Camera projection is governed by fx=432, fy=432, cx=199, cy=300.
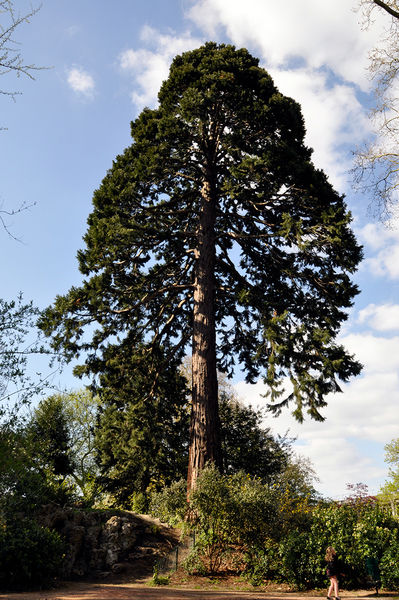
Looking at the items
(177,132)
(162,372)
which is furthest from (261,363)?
(177,132)

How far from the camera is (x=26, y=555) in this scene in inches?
356

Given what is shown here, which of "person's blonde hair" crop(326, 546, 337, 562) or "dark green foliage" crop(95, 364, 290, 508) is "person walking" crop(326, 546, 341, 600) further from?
"dark green foliage" crop(95, 364, 290, 508)

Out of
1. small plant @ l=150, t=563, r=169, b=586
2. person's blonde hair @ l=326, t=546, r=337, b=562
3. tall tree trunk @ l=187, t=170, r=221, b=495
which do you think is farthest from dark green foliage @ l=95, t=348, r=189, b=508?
person's blonde hair @ l=326, t=546, r=337, b=562

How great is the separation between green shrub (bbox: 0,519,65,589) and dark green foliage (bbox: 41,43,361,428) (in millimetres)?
6065

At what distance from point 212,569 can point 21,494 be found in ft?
17.2

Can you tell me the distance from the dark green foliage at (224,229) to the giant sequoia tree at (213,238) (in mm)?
45

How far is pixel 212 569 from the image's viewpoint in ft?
36.5

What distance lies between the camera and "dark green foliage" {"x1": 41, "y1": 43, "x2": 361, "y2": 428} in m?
13.6

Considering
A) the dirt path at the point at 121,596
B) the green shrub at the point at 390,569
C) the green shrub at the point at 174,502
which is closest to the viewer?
the dirt path at the point at 121,596

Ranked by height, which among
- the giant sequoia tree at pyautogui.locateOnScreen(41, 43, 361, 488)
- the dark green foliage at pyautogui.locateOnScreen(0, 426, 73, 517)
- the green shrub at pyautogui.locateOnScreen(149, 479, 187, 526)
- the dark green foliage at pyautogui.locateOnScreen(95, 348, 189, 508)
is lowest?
the green shrub at pyautogui.locateOnScreen(149, 479, 187, 526)

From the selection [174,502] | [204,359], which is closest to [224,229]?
[204,359]

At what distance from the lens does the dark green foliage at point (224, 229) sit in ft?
44.6

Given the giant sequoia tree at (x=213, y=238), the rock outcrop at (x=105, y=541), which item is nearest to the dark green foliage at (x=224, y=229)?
the giant sequoia tree at (x=213, y=238)

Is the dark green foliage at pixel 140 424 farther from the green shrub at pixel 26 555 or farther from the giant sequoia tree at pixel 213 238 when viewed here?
the green shrub at pixel 26 555
